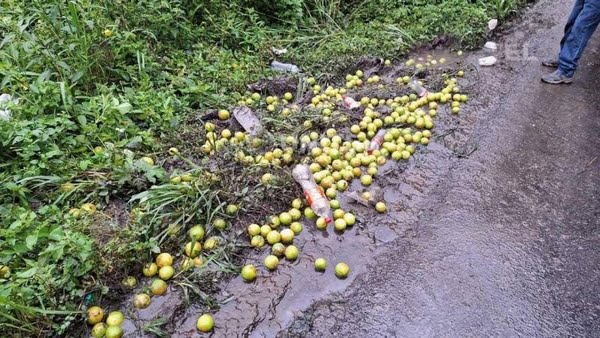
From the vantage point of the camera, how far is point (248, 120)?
4.42 meters

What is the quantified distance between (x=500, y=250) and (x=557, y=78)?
314 centimetres

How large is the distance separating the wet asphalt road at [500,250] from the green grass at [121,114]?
108 cm

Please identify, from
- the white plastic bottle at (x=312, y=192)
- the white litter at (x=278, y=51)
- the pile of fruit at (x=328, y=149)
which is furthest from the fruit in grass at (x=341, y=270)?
the white litter at (x=278, y=51)

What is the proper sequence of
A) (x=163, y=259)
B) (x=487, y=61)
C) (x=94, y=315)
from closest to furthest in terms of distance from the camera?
(x=94, y=315) → (x=163, y=259) → (x=487, y=61)

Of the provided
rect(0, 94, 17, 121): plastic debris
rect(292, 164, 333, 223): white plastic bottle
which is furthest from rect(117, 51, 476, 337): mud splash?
rect(0, 94, 17, 121): plastic debris

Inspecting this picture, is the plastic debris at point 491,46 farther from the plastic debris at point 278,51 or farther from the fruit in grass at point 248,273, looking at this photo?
the fruit in grass at point 248,273

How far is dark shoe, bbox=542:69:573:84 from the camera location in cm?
538

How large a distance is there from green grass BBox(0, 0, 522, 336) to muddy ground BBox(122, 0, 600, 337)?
56 centimetres

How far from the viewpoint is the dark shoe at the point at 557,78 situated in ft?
17.7

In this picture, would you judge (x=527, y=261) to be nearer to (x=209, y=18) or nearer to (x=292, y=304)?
(x=292, y=304)

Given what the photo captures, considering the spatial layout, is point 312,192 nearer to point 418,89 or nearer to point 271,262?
point 271,262

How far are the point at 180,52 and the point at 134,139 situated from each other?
1.68 metres

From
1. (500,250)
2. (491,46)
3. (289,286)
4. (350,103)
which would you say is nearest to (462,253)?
(500,250)

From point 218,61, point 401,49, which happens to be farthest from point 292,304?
point 401,49
